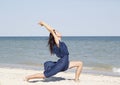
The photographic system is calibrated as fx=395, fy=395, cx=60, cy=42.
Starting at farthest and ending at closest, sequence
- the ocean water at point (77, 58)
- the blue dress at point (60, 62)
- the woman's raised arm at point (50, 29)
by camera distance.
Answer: the ocean water at point (77, 58), the blue dress at point (60, 62), the woman's raised arm at point (50, 29)

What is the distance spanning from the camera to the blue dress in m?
10.0

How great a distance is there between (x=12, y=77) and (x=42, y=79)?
1.14 meters

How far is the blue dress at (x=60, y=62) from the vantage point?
32.8 feet

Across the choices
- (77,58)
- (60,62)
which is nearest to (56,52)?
(60,62)

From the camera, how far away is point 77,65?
1049 centimetres

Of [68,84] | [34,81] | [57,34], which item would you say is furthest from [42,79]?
[57,34]

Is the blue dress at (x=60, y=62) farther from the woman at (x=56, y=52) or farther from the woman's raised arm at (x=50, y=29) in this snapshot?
the woman's raised arm at (x=50, y=29)

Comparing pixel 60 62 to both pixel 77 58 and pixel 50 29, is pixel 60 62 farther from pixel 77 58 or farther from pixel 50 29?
pixel 77 58

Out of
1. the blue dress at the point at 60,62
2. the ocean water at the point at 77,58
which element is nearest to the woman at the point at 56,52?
the blue dress at the point at 60,62

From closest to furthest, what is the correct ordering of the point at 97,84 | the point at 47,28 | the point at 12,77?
the point at 47,28 < the point at 97,84 < the point at 12,77

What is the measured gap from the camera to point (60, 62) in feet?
33.4

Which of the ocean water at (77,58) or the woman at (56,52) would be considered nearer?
the woman at (56,52)

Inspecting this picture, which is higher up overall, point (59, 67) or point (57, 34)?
point (57, 34)

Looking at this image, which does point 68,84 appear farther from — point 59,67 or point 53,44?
point 53,44
